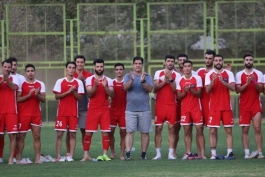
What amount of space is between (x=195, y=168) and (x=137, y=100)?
2.83 metres

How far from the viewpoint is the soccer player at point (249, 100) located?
61.8ft

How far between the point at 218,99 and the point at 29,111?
3959 mm

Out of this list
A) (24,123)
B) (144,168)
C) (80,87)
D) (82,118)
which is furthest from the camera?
(82,118)

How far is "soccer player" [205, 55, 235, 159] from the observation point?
18.6 metres

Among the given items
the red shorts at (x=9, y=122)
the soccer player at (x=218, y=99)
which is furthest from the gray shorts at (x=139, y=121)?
the red shorts at (x=9, y=122)

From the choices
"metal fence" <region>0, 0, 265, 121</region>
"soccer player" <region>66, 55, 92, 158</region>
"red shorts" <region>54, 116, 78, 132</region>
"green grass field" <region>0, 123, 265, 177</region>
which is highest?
"metal fence" <region>0, 0, 265, 121</region>

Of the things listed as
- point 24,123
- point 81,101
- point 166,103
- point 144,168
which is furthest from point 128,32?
point 144,168

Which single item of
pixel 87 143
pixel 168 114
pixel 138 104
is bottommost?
pixel 87 143

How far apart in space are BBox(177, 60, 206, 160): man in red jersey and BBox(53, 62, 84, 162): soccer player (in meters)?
2.17

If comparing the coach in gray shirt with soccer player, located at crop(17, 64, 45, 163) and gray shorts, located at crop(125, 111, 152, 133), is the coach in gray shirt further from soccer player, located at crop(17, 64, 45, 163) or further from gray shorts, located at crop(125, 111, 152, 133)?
soccer player, located at crop(17, 64, 45, 163)

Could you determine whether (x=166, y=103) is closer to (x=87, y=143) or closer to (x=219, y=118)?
(x=219, y=118)

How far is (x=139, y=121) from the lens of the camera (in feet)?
62.3

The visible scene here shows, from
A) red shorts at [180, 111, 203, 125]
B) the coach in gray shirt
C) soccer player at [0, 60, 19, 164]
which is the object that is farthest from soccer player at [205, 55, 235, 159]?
soccer player at [0, 60, 19, 164]

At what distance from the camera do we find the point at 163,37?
3050 centimetres
